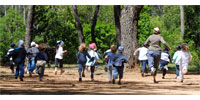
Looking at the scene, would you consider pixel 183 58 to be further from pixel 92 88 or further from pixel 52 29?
pixel 52 29

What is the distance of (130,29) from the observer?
64.4 ft

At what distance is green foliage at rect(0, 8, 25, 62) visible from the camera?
101 ft

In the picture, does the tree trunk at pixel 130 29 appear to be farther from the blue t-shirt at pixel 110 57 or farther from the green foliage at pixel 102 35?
the green foliage at pixel 102 35

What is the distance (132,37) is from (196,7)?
26621 millimetres

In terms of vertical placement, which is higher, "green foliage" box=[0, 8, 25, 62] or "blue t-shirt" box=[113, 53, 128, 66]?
"green foliage" box=[0, 8, 25, 62]

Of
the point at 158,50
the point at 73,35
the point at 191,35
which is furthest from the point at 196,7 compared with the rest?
the point at 158,50

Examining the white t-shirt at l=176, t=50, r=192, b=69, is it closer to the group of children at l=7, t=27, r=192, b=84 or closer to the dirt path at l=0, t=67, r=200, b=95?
the group of children at l=7, t=27, r=192, b=84

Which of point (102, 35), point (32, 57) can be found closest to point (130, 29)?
point (32, 57)

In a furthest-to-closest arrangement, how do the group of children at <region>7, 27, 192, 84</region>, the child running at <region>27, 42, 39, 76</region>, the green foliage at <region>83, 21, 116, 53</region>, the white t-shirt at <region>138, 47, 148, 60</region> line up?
the green foliage at <region>83, 21, 116, 53</region> → the white t-shirt at <region>138, 47, 148, 60</region> → the child running at <region>27, 42, 39, 76</region> → the group of children at <region>7, 27, 192, 84</region>

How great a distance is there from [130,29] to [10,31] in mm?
17546

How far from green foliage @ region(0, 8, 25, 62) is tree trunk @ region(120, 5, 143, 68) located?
13356 millimetres

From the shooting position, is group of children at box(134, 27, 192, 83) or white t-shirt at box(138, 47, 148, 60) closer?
group of children at box(134, 27, 192, 83)

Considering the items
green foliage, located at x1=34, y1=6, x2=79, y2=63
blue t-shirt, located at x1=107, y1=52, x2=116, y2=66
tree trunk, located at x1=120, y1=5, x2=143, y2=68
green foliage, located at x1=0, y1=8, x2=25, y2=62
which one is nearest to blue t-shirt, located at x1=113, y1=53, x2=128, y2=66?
blue t-shirt, located at x1=107, y1=52, x2=116, y2=66

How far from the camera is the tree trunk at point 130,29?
63.9 ft
